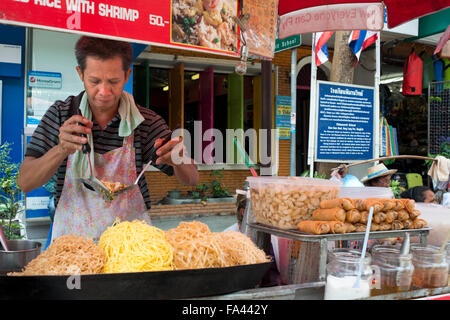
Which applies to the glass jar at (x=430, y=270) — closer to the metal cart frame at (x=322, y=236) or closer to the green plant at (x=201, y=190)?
the metal cart frame at (x=322, y=236)

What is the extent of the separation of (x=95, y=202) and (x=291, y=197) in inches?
44.6

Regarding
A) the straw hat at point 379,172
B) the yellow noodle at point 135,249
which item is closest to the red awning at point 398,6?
the yellow noodle at point 135,249

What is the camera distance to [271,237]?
216 cm

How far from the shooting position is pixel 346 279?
163 centimetres

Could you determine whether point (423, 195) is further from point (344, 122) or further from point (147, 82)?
point (147, 82)

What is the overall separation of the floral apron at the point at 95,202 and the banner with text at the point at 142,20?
0.73m

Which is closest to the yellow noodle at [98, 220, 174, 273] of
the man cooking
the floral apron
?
the man cooking

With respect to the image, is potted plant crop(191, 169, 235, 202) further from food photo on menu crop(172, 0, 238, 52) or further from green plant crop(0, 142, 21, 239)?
food photo on menu crop(172, 0, 238, 52)

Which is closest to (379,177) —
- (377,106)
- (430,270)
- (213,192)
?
(377,106)

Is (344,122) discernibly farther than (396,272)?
Yes

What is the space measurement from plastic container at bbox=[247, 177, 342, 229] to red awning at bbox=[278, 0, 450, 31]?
150 cm

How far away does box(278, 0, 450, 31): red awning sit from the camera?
2.63m

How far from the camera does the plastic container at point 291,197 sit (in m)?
1.89
